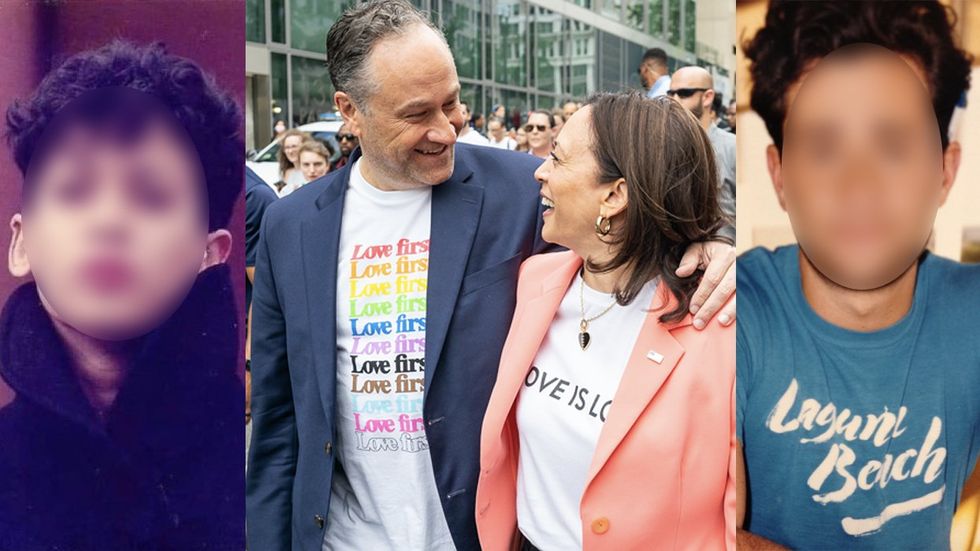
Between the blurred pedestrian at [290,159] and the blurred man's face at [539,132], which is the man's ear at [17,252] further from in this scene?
the blurred man's face at [539,132]

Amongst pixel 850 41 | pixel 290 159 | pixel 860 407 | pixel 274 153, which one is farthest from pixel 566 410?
pixel 274 153

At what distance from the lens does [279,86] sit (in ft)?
41.2

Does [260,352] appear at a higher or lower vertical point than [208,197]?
lower

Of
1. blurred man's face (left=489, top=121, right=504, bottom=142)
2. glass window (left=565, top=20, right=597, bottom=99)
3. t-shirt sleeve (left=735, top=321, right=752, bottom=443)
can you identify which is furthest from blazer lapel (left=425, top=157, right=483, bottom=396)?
glass window (left=565, top=20, right=597, bottom=99)

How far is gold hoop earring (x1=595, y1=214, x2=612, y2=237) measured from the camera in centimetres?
193

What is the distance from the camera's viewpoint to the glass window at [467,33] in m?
14.5

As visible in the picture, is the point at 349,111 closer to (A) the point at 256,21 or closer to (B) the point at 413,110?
(B) the point at 413,110

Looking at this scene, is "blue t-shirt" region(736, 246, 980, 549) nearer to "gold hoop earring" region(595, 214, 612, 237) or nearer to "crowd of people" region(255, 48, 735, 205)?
"gold hoop earring" region(595, 214, 612, 237)

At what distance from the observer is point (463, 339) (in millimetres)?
2078

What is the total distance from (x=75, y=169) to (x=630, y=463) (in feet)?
4.34

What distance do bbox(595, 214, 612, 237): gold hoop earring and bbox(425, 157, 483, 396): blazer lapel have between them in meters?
0.31

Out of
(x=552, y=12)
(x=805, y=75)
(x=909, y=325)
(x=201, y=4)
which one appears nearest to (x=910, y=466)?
(x=909, y=325)

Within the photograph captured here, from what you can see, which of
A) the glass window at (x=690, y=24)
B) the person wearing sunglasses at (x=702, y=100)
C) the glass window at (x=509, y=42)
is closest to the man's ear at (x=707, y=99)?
the person wearing sunglasses at (x=702, y=100)

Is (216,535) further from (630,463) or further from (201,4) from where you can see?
(201,4)
